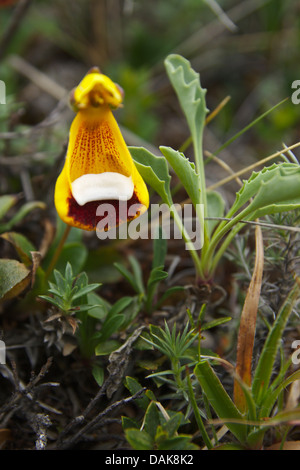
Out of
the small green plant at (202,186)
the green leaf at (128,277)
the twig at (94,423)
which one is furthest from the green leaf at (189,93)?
the twig at (94,423)

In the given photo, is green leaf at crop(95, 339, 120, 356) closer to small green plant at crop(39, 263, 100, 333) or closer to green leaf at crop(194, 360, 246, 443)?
small green plant at crop(39, 263, 100, 333)

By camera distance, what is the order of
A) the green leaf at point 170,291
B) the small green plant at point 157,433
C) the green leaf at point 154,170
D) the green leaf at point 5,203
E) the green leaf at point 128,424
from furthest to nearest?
the green leaf at point 5,203, the green leaf at point 170,291, the green leaf at point 154,170, the green leaf at point 128,424, the small green plant at point 157,433

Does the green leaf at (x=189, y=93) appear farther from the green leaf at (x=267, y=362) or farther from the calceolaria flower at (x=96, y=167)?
the green leaf at (x=267, y=362)

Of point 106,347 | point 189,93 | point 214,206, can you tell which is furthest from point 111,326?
point 189,93

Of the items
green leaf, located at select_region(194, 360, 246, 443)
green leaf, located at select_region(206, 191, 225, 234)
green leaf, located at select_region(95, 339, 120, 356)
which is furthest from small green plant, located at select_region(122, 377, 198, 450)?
green leaf, located at select_region(206, 191, 225, 234)

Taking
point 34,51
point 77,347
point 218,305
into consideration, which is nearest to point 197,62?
point 34,51
